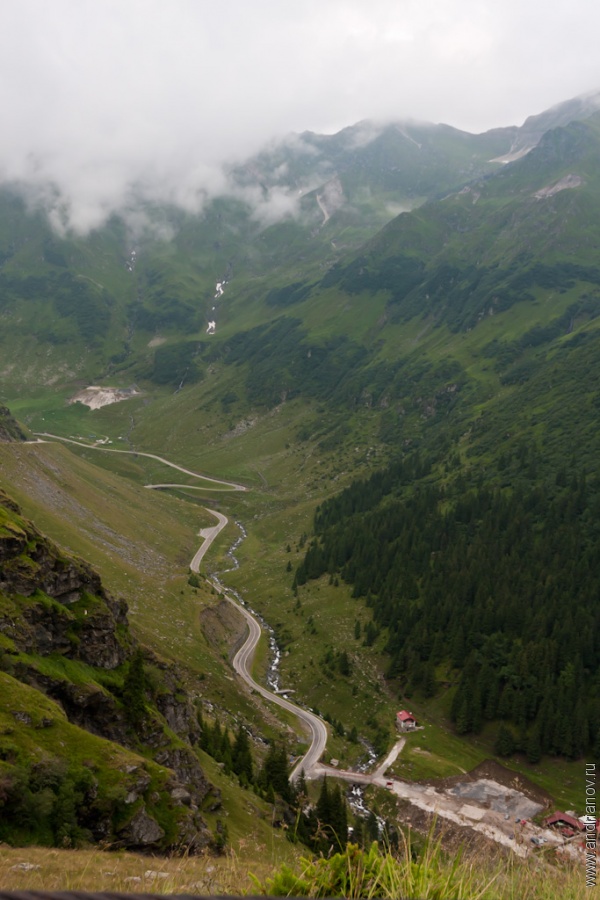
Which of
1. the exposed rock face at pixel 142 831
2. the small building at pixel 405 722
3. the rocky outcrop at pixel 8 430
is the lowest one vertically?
the small building at pixel 405 722

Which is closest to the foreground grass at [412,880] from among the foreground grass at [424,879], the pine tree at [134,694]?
the foreground grass at [424,879]

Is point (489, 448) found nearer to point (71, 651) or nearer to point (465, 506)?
point (465, 506)

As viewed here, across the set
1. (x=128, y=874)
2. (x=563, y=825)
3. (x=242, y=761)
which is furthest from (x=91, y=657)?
(x=563, y=825)

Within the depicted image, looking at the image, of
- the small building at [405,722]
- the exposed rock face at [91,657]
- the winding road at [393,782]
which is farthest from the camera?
the small building at [405,722]

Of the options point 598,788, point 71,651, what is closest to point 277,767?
point 71,651

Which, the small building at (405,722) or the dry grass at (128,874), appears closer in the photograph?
the dry grass at (128,874)

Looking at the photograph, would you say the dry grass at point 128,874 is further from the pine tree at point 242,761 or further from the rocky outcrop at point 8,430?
the rocky outcrop at point 8,430

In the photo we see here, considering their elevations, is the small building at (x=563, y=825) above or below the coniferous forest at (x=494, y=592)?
above
